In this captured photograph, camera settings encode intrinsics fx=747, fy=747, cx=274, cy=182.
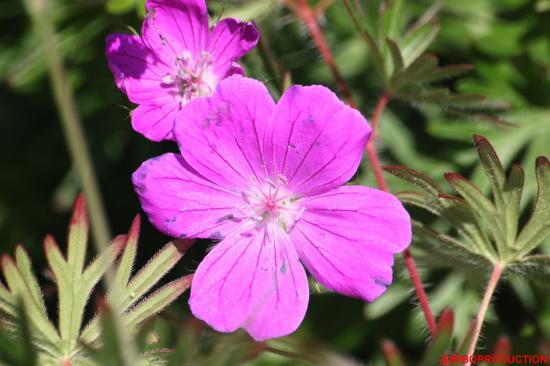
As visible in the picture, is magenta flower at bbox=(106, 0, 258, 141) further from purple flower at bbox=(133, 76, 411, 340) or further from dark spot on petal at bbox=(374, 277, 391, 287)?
dark spot on petal at bbox=(374, 277, 391, 287)

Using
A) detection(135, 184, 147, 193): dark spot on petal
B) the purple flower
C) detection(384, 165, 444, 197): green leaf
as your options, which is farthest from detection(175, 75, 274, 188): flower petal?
detection(384, 165, 444, 197): green leaf

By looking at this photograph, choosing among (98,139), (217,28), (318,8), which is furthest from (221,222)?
(98,139)

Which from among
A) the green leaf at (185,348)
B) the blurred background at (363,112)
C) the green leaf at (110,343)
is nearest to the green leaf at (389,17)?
the blurred background at (363,112)

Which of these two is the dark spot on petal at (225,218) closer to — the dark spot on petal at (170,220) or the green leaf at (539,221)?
the dark spot on petal at (170,220)

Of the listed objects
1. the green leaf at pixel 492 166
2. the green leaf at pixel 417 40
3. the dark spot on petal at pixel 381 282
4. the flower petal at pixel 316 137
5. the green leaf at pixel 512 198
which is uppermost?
the green leaf at pixel 417 40

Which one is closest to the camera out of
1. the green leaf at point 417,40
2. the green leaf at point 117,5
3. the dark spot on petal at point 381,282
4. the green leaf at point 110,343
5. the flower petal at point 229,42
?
the green leaf at point 110,343
